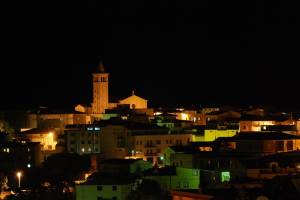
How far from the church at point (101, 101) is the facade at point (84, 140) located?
10.3m

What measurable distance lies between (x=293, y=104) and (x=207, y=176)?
4143cm

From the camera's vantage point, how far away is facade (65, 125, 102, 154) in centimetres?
3581

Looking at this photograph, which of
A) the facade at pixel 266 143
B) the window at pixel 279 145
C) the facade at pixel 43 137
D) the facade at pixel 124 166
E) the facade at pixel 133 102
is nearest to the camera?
the facade at pixel 124 166

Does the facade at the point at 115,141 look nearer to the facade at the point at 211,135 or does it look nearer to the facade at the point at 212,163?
the facade at the point at 211,135

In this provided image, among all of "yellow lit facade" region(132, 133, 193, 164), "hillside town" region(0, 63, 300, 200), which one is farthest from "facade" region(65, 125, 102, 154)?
"yellow lit facade" region(132, 133, 193, 164)

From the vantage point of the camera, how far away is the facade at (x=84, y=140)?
35812 mm

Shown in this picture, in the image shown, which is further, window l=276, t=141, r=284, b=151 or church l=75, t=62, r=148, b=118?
church l=75, t=62, r=148, b=118

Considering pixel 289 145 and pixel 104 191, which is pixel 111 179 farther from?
pixel 289 145

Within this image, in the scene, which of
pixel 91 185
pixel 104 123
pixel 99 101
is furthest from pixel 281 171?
pixel 99 101

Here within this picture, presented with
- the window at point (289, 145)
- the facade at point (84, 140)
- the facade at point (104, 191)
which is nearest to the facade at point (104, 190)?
the facade at point (104, 191)

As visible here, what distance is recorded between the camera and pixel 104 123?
3791cm

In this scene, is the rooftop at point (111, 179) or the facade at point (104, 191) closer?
the facade at point (104, 191)

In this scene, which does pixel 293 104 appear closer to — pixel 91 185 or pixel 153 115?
pixel 153 115

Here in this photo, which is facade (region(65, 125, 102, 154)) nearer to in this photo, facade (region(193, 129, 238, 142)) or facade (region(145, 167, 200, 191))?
facade (region(193, 129, 238, 142))
